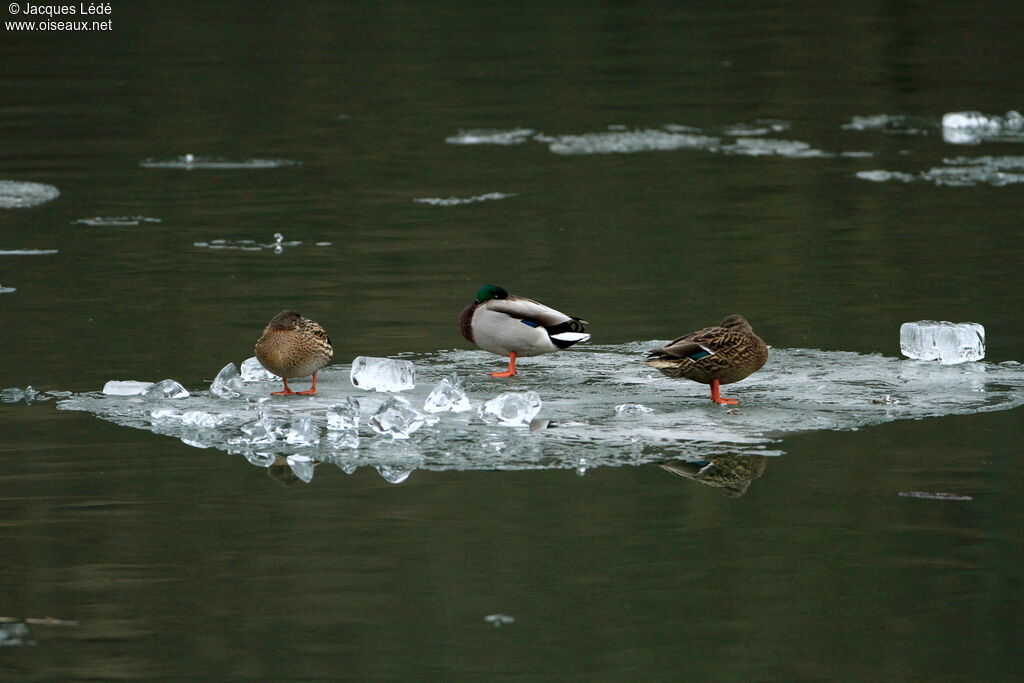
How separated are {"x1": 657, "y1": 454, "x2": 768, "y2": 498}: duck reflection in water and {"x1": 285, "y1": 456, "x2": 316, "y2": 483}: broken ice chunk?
1518 millimetres

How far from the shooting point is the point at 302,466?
780 cm

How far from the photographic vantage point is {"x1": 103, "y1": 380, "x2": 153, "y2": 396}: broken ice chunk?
9125 millimetres

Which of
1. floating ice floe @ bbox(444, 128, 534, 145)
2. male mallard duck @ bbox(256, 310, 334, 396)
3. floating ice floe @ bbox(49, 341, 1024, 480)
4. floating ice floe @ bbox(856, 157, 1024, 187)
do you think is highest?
floating ice floe @ bbox(444, 128, 534, 145)

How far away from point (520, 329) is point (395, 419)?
1.80 m

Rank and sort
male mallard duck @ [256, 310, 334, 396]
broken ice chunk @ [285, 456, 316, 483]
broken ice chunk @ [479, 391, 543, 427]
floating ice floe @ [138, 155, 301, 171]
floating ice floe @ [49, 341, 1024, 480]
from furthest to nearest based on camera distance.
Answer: floating ice floe @ [138, 155, 301, 171] < male mallard duck @ [256, 310, 334, 396] < broken ice chunk @ [479, 391, 543, 427] < floating ice floe @ [49, 341, 1024, 480] < broken ice chunk @ [285, 456, 316, 483]

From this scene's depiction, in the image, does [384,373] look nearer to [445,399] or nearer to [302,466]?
[445,399]

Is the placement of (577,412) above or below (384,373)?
below

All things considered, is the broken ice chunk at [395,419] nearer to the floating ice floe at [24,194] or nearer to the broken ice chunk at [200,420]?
the broken ice chunk at [200,420]

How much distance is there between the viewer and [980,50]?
29.9 m

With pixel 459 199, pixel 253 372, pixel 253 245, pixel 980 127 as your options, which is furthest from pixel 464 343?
pixel 980 127

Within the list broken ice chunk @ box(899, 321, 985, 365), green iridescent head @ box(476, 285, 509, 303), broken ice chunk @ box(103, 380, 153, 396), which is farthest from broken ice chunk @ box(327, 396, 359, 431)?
broken ice chunk @ box(899, 321, 985, 365)

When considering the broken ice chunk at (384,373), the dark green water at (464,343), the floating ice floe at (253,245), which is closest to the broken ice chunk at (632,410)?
the dark green water at (464,343)

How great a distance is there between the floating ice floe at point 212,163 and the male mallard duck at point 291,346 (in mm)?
10268
